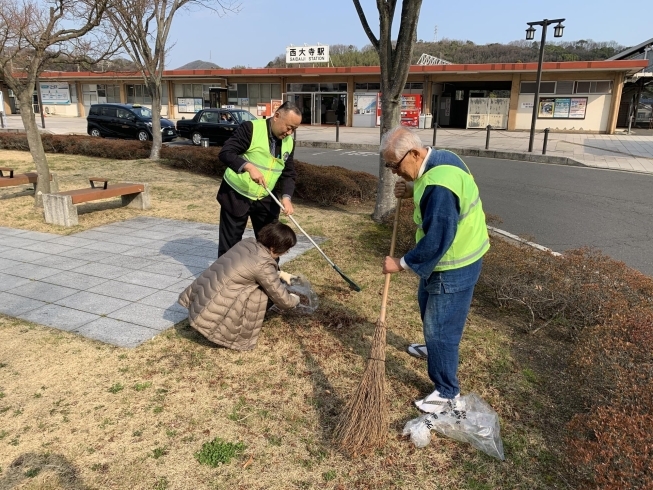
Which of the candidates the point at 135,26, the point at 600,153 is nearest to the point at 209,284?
the point at 135,26

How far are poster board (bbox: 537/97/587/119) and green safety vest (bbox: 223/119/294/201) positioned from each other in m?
24.7

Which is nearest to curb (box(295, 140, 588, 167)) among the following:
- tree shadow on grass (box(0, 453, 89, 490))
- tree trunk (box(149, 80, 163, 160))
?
tree trunk (box(149, 80, 163, 160))

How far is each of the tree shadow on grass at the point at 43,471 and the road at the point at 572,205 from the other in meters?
5.15

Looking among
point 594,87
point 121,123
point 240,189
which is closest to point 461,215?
point 240,189

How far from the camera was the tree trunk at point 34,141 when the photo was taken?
6922 millimetres

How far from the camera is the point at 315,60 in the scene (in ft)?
93.1

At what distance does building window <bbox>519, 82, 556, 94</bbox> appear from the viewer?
973 inches

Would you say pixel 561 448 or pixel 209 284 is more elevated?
pixel 209 284

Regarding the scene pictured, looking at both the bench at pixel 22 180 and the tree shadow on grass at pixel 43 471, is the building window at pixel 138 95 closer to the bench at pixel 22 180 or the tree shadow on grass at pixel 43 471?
the bench at pixel 22 180

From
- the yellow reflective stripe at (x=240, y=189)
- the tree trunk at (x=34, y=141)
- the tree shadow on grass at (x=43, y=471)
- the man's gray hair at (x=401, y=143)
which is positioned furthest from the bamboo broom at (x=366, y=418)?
the tree trunk at (x=34, y=141)

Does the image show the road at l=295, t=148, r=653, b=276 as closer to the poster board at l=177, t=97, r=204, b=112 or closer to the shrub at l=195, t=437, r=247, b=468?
the shrub at l=195, t=437, r=247, b=468

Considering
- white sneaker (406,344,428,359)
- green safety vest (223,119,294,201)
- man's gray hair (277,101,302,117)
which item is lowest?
white sneaker (406,344,428,359)

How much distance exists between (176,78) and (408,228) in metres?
30.6

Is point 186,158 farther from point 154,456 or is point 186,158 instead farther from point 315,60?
point 315,60
